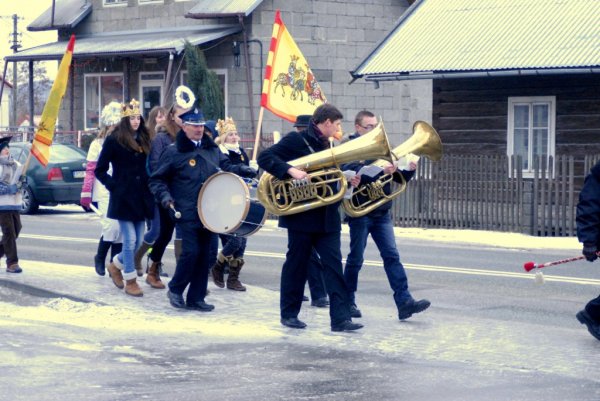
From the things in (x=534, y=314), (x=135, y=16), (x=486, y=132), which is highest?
(x=135, y=16)

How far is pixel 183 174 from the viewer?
421 inches

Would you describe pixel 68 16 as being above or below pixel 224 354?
above

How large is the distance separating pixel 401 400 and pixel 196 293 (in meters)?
3.77

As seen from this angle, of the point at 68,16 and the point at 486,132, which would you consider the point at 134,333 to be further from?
the point at 68,16

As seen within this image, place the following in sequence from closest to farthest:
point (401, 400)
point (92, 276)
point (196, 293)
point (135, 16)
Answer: point (401, 400) < point (196, 293) < point (92, 276) < point (135, 16)

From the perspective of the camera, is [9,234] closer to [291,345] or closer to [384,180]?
[384,180]

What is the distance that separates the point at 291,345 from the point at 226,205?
1.57 m

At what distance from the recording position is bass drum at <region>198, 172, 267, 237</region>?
34.0 feet

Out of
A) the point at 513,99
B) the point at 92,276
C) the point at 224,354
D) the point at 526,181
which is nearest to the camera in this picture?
the point at 224,354

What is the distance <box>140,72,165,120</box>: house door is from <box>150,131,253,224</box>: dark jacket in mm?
23685

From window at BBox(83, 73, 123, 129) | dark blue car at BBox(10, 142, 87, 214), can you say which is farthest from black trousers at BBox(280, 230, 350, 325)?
window at BBox(83, 73, 123, 129)

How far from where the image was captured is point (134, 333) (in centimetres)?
977

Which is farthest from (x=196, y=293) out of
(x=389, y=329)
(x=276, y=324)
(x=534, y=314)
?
(x=534, y=314)

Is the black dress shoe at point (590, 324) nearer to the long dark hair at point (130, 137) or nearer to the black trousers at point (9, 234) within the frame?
the long dark hair at point (130, 137)
